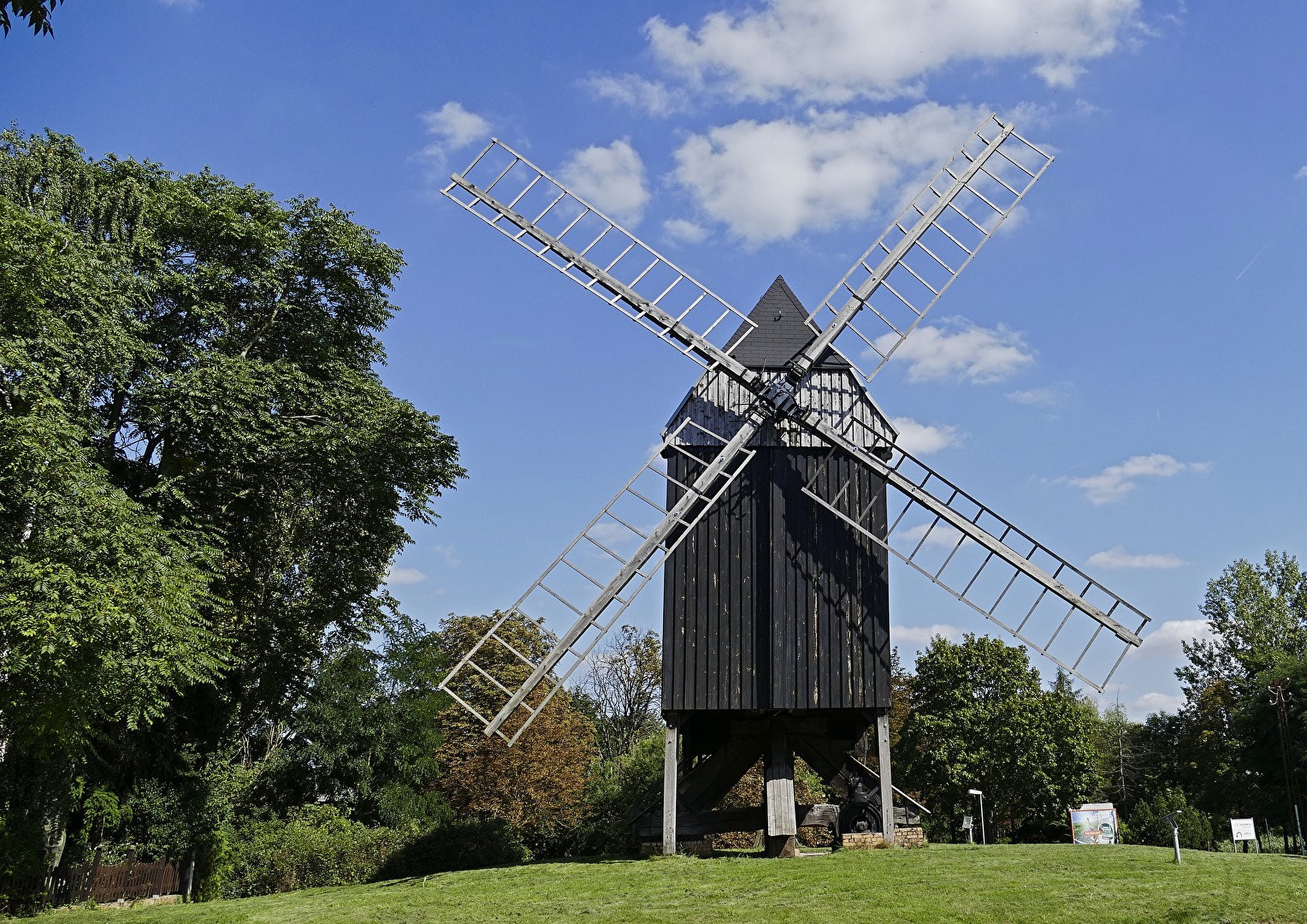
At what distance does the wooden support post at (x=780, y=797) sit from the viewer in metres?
17.9

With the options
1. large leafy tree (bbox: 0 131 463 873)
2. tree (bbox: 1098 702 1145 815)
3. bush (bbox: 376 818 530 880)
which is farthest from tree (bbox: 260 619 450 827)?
tree (bbox: 1098 702 1145 815)

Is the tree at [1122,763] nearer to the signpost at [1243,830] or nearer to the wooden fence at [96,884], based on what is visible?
the signpost at [1243,830]

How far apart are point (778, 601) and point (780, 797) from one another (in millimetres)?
3423

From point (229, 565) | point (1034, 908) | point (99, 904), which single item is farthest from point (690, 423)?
point (99, 904)

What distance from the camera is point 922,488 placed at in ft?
59.4

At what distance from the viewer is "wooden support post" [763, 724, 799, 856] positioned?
17906 millimetres

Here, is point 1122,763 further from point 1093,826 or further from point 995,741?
point 1093,826

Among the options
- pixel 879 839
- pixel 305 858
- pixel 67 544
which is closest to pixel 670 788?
pixel 879 839

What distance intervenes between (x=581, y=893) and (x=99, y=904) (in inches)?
485

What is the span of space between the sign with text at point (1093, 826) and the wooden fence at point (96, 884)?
19158mm

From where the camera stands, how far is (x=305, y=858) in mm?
22500

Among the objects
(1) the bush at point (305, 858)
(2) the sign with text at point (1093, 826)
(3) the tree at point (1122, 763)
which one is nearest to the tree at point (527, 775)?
(1) the bush at point (305, 858)

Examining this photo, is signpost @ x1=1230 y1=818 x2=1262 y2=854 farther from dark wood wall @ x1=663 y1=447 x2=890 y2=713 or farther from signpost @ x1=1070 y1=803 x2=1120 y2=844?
dark wood wall @ x1=663 y1=447 x2=890 y2=713

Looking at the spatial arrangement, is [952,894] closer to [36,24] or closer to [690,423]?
[690,423]
